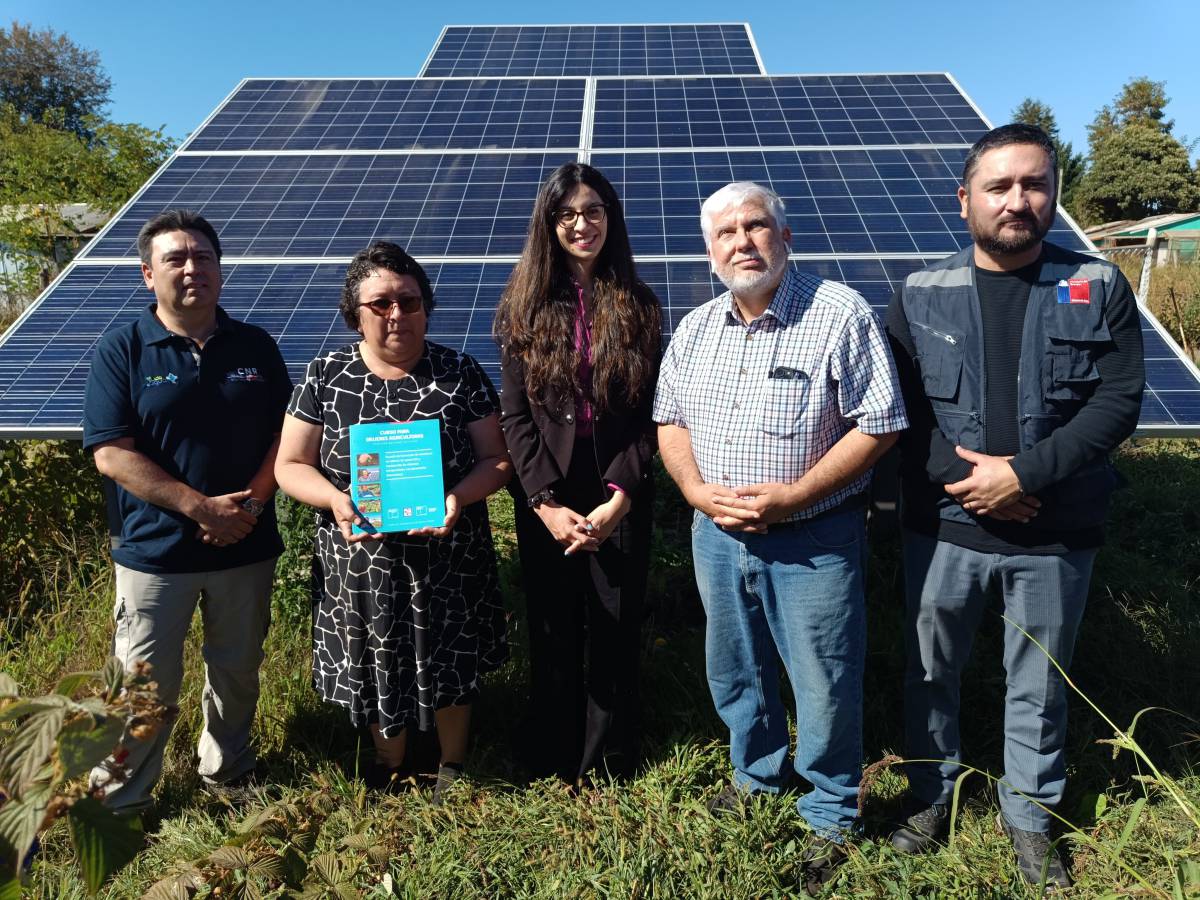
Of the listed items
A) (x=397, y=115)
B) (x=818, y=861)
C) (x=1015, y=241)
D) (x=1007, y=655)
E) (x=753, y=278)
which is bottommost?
(x=818, y=861)

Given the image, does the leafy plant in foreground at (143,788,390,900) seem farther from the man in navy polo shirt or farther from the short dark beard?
the short dark beard

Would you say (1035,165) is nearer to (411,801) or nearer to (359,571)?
(359,571)

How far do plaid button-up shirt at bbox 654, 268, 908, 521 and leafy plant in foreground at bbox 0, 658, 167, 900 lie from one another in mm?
2146

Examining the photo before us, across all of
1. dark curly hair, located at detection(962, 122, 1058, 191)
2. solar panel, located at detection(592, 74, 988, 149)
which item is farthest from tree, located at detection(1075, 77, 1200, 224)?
A: dark curly hair, located at detection(962, 122, 1058, 191)

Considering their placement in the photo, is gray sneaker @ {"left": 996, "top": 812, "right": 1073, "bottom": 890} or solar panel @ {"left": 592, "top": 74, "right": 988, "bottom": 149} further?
solar panel @ {"left": 592, "top": 74, "right": 988, "bottom": 149}

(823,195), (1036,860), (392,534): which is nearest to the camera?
(1036,860)

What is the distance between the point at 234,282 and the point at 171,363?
206 centimetres

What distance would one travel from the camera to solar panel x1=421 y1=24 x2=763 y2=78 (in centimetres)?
1211

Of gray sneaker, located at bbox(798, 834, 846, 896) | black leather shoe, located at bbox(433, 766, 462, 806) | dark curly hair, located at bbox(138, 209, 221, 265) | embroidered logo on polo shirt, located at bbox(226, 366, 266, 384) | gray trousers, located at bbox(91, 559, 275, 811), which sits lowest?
gray sneaker, located at bbox(798, 834, 846, 896)

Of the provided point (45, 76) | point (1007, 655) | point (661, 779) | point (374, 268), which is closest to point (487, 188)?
point (374, 268)

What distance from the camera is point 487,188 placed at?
605cm

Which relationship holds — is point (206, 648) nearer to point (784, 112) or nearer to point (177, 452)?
point (177, 452)

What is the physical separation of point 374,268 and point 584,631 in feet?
5.64

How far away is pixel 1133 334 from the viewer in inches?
112
